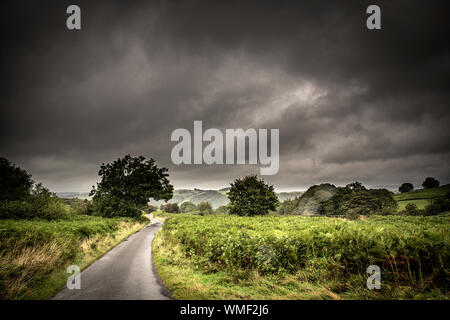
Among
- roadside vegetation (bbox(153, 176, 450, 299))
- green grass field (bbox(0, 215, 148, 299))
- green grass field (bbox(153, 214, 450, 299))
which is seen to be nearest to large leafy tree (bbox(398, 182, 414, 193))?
roadside vegetation (bbox(153, 176, 450, 299))

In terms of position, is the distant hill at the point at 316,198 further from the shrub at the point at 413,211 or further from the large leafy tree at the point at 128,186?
the large leafy tree at the point at 128,186

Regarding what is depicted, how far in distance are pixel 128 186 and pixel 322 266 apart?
37439mm

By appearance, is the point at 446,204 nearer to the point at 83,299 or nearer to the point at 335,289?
the point at 335,289

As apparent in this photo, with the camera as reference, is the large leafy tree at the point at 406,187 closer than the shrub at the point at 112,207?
No

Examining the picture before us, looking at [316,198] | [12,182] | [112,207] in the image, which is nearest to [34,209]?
[112,207]

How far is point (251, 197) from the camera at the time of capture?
4512 centimetres

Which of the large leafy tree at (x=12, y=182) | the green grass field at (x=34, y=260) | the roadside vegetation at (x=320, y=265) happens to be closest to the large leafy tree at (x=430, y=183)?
the roadside vegetation at (x=320, y=265)

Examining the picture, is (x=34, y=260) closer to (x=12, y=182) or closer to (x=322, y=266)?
(x=322, y=266)

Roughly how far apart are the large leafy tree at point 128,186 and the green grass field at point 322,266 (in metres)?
29.9

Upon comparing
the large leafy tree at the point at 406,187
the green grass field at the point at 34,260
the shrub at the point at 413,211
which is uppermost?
the green grass field at the point at 34,260

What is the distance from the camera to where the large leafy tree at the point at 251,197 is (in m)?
44.8
